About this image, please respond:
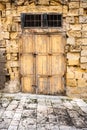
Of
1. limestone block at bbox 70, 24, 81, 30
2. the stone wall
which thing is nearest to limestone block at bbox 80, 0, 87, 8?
the stone wall

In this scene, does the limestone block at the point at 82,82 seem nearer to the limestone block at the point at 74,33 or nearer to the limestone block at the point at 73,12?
the limestone block at the point at 74,33

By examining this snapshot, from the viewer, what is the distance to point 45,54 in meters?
8.55

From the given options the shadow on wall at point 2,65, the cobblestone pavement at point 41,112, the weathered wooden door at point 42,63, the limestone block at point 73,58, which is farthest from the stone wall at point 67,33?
the cobblestone pavement at point 41,112

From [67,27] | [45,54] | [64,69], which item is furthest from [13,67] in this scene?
[67,27]

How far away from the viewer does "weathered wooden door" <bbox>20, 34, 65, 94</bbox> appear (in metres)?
8.49

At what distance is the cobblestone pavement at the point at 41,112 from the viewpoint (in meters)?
5.89

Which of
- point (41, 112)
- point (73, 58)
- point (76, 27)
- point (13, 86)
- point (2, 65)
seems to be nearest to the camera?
point (41, 112)

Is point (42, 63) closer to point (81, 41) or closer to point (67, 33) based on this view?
point (67, 33)

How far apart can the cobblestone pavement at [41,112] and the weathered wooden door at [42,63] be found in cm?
40

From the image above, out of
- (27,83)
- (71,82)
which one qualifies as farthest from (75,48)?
(27,83)

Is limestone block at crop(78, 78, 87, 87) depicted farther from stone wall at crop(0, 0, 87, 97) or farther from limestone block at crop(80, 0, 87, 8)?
limestone block at crop(80, 0, 87, 8)

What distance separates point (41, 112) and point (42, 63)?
7.55ft

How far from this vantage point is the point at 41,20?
8.38 meters

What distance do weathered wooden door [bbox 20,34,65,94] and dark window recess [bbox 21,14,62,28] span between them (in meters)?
0.40
